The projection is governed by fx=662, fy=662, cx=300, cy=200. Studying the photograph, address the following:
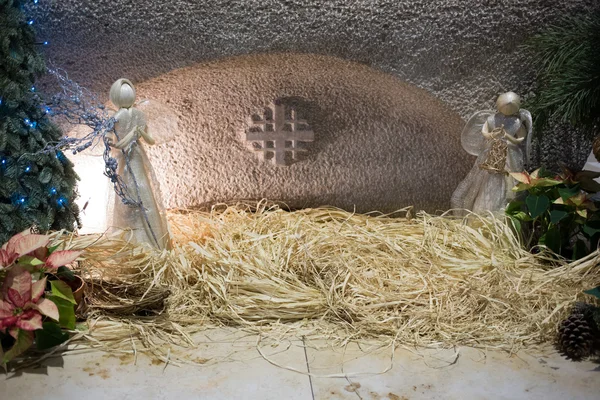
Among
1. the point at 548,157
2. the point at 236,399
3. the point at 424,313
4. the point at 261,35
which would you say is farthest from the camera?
the point at 548,157

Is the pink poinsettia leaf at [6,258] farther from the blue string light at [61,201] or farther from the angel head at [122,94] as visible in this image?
the angel head at [122,94]

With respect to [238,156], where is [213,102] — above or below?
above

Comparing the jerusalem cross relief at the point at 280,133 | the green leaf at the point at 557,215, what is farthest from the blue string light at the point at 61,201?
the green leaf at the point at 557,215

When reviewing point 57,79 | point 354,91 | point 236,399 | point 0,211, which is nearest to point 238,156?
point 354,91

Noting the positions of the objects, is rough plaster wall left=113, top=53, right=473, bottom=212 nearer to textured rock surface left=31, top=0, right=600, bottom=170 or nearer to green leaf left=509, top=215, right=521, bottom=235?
textured rock surface left=31, top=0, right=600, bottom=170

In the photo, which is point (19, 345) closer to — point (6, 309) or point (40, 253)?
point (6, 309)

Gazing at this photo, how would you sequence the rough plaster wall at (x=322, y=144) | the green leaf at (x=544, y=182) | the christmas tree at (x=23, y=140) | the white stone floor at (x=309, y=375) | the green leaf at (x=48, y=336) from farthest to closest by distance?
the rough plaster wall at (x=322, y=144) → the green leaf at (x=544, y=182) → the christmas tree at (x=23, y=140) → the green leaf at (x=48, y=336) → the white stone floor at (x=309, y=375)

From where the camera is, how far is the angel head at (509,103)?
5.34ft

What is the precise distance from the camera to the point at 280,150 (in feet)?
6.26

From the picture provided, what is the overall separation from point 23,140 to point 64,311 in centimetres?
43

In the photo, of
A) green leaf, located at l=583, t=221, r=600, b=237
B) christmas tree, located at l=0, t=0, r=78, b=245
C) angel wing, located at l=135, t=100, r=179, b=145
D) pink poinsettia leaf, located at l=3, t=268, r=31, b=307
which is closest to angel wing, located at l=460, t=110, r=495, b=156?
green leaf, located at l=583, t=221, r=600, b=237

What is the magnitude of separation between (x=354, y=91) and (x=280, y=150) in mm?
269

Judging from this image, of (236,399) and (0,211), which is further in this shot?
(0,211)

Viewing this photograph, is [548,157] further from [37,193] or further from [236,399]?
[37,193]
